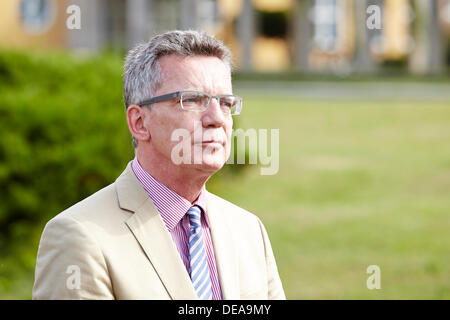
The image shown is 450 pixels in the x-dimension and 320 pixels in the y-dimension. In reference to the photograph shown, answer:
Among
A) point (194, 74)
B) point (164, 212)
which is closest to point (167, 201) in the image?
point (164, 212)

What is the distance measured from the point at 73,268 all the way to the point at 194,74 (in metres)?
0.65

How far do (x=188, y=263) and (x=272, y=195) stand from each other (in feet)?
26.0

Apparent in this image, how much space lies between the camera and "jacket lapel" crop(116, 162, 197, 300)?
2123 millimetres

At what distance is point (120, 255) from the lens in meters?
2.11

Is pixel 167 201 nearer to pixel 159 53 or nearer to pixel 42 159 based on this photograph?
pixel 159 53

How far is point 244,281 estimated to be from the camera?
229 cm

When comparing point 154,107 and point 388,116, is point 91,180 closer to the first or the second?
point 154,107

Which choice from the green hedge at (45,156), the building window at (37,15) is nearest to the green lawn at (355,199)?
the green hedge at (45,156)

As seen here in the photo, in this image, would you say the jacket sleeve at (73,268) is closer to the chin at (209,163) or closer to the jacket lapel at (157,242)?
the jacket lapel at (157,242)

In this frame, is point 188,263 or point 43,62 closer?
point 188,263

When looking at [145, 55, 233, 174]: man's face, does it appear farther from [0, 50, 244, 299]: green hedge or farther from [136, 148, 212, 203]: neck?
[0, 50, 244, 299]: green hedge

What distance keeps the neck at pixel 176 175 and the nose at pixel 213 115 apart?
0.50ft

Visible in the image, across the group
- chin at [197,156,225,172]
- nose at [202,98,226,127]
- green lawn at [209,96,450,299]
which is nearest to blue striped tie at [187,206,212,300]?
chin at [197,156,225,172]
